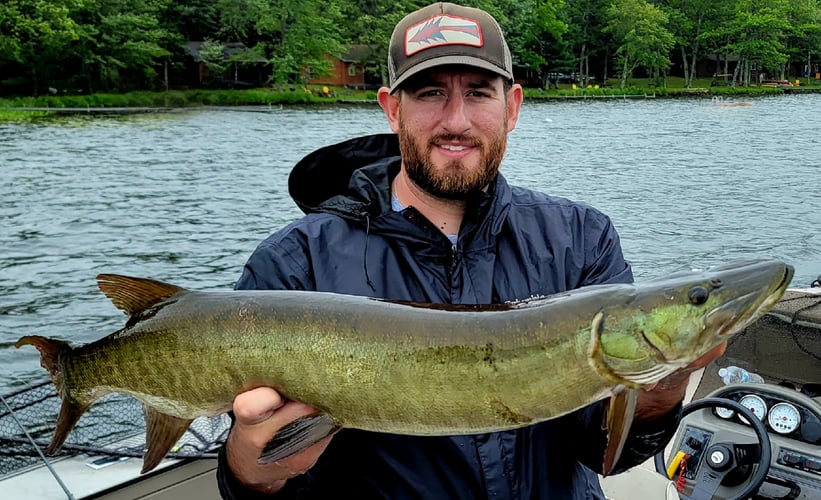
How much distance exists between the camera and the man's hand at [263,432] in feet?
6.87

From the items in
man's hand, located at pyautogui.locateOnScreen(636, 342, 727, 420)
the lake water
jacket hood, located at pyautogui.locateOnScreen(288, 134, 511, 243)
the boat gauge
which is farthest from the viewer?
the lake water

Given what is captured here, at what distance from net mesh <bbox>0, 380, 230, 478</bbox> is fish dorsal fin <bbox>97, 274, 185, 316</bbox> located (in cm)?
157

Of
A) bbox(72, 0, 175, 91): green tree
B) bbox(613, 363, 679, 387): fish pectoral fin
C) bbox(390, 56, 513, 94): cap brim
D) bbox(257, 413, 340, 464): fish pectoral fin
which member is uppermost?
bbox(72, 0, 175, 91): green tree

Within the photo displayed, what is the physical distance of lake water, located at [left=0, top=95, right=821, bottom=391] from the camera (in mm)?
13812

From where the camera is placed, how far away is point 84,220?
1781cm

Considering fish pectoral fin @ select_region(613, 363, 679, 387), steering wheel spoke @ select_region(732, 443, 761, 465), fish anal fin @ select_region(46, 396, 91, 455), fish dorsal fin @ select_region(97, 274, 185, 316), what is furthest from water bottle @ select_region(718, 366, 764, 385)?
fish anal fin @ select_region(46, 396, 91, 455)

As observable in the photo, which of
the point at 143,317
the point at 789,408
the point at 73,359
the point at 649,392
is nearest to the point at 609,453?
the point at 649,392

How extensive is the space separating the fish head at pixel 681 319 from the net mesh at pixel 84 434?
2.39 metres

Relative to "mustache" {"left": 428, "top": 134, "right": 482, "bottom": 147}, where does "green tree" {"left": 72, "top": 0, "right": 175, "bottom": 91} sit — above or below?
above

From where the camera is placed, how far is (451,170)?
261cm

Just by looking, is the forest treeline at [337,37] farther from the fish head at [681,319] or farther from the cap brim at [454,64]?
the fish head at [681,319]

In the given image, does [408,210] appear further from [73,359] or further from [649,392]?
[73,359]

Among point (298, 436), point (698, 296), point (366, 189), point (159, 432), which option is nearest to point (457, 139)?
point (366, 189)

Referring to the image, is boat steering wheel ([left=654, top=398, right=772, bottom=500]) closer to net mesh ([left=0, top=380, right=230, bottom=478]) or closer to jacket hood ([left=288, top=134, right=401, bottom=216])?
jacket hood ([left=288, top=134, right=401, bottom=216])
